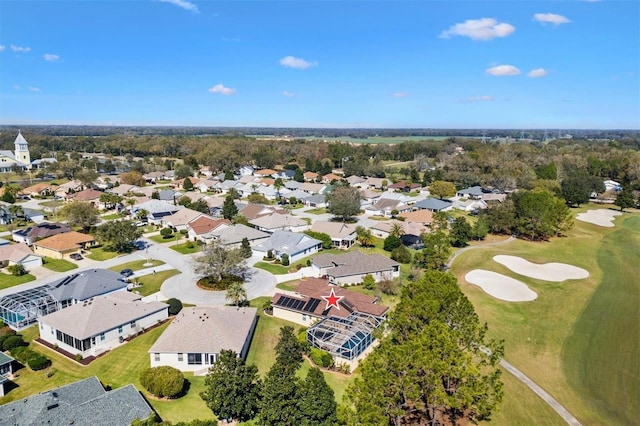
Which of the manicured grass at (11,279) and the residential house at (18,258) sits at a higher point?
the residential house at (18,258)

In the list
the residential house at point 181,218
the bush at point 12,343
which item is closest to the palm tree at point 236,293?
the bush at point 12,343

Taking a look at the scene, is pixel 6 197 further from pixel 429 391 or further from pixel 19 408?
pixel 429 391

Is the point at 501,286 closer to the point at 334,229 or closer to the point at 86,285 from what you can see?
the point at 334,229

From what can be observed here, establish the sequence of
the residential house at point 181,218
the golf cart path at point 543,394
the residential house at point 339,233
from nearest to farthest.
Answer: the golf cart path at point 543,394 < the residential house at point 339,233 < the residential house at point 181,218

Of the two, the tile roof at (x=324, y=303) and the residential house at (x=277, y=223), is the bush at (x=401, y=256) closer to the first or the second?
the tile roof at (x=324, y=303)

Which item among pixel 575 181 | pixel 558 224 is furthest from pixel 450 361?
pixel 575 181
